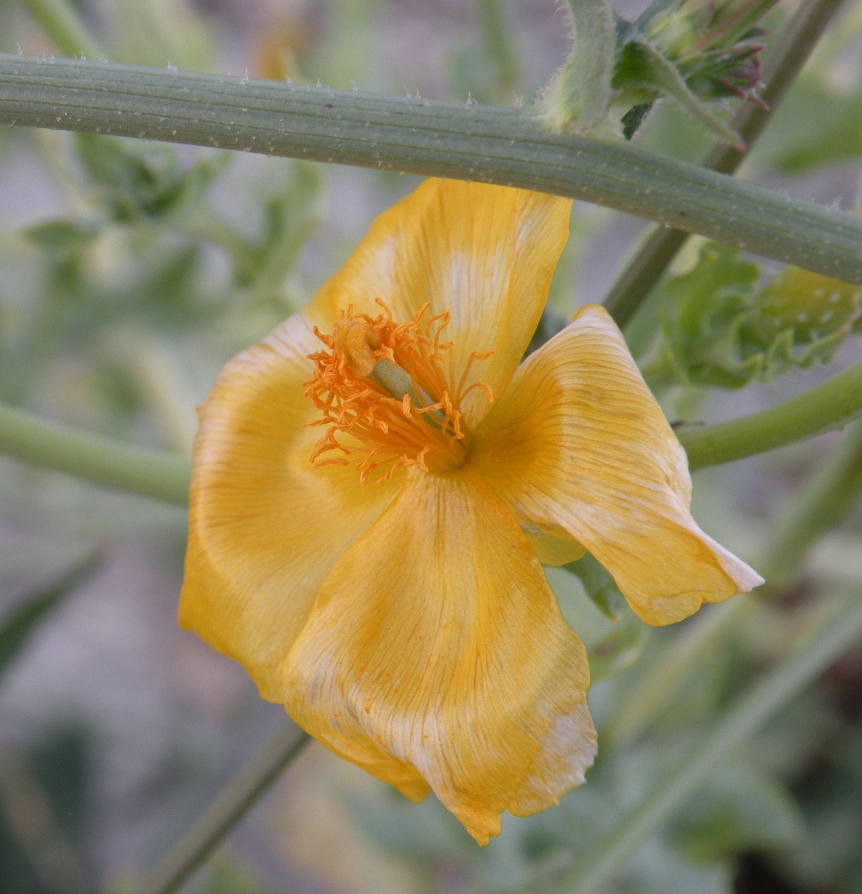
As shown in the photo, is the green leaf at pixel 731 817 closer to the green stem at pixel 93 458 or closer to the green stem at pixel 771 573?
the green stem at pixel 771 573

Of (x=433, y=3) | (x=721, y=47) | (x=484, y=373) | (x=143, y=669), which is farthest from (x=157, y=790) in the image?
(x=433, y=3)

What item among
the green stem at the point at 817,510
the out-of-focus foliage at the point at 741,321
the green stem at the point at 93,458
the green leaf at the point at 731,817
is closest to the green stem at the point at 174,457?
the green stem at the point at 93,458

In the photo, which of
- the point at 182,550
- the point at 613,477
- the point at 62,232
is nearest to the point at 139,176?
the point at 62,232

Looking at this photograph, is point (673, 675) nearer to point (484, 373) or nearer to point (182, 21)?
point (484, 373)

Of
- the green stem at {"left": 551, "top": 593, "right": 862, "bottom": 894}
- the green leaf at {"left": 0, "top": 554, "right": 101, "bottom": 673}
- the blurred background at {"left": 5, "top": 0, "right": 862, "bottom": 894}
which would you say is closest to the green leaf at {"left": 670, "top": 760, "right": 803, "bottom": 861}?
the blurred background at {"left": 5, "top": 0, "right": 862, "bottom": 894}

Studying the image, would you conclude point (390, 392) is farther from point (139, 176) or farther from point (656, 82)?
point (139, 176)
